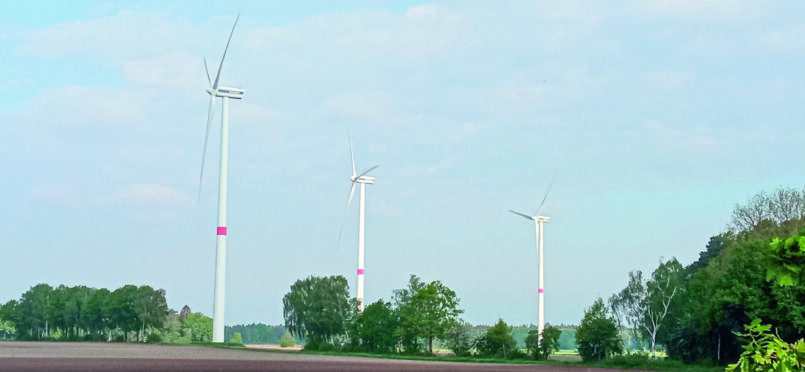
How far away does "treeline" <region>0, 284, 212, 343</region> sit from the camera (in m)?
154

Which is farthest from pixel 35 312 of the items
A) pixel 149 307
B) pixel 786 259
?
pixel 786 259

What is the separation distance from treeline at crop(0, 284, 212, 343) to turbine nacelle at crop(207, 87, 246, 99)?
1962 inches

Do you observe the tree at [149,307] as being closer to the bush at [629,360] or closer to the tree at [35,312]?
the tree at [35,312]

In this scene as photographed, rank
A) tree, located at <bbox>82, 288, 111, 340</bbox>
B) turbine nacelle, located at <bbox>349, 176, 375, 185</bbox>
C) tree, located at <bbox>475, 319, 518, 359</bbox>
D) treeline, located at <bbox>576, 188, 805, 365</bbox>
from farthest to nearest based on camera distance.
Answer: tree, located at <bbox>82, 288, 111, 340</bbox>
turbine nacelle, located at <bbox>349, 176, 375, 185</bbox>
tree, located at <bbox>475, 319, 518, 359</bbox>
treeline, located at <bbox>576, 188, 805, 365</bbox>

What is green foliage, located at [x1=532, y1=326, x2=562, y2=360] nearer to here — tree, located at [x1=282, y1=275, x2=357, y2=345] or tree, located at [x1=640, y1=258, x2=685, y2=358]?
tree, located at [x1=640, y1=258, x2=685, y2=358]

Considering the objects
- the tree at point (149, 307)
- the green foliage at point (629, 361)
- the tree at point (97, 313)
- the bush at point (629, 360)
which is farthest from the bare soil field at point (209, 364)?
the tree at point (97, 313)

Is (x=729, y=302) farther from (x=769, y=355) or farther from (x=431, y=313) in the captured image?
(x=769, y=355)

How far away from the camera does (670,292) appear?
111m

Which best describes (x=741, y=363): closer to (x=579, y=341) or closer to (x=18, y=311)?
(x=579, y=341)

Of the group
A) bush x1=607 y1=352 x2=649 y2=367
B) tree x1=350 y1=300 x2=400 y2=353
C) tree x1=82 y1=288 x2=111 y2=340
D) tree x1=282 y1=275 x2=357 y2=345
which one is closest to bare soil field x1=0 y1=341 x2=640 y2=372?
bush x1=607 y1=352 x2=649 y2=367

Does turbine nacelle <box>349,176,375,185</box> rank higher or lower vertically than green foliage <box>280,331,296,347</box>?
higher

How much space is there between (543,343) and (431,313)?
1194 centimetres

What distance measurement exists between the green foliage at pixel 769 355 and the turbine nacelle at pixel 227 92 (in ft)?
346

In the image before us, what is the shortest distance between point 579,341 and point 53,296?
131 metres
